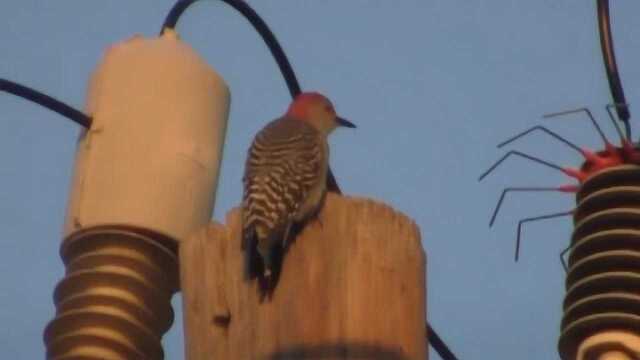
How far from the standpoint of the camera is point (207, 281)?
399cm

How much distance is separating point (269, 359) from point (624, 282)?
0.80 meters

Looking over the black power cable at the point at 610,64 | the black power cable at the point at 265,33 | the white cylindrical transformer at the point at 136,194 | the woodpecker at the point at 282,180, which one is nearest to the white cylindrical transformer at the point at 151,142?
the white cylindrical transformer at the point at 136,194

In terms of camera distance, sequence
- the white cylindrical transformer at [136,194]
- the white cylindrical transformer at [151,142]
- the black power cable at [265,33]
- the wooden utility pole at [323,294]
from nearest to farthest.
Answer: the wooden utility pole at [323,294], the white cylindrical transformer at [136,194], the white cylindrical transformer at [151,142], the black power cable at [265,33]

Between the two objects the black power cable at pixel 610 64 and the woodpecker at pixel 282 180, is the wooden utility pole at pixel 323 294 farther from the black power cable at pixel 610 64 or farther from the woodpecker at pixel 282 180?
the black power cable at pixel 610 64

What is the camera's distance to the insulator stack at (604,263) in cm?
339

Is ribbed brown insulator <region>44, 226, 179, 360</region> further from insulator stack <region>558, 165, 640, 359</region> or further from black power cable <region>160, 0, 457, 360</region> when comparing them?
black power cable <region>160, 0, 457, 360</region>

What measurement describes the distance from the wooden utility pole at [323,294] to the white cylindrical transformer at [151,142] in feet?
0.81

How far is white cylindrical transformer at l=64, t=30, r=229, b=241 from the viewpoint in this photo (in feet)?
14.0

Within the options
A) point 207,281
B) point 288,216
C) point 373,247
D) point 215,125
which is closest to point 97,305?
point 207,281

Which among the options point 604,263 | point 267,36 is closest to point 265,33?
point 267,36

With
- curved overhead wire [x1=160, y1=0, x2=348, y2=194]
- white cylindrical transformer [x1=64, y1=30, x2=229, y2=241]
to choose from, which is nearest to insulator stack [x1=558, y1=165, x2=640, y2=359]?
white cylindrical transformer [x1=64, y1=30, x2=229, y2=241]

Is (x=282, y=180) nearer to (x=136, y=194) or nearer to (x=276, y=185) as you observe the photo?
(x=276, y=185)

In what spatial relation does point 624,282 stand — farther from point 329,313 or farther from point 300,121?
point 300,121

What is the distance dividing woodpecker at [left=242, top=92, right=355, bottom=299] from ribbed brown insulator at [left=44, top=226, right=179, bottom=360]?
0.76 ft
